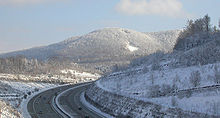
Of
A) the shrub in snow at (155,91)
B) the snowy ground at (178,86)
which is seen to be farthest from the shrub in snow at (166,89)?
the shrub in snow at (155,91)

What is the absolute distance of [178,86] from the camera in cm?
4953

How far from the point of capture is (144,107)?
45469mm

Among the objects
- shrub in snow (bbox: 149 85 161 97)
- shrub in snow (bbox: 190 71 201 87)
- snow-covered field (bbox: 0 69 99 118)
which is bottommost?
snow-covered field (bbox: 0 69 99 118)

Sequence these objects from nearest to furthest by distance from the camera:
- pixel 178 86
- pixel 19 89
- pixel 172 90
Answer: pixel 172 90, pixel 178 86, pixel 19 89

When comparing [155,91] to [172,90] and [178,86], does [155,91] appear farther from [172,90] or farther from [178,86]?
[178,86]

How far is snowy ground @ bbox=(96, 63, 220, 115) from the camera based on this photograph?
125 feet

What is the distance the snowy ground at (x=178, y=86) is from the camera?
38.1 meters

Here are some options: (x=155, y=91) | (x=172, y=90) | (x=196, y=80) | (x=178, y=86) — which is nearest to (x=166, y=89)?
(x=172, y=90)

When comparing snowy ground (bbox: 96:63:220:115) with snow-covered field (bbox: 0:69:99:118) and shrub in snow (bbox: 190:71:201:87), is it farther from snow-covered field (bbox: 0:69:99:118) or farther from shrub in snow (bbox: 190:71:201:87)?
snow-covered field (bbox: 0:69:99:118)

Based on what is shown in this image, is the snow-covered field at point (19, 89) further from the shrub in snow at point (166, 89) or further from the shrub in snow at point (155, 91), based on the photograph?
the shrub in snow at point (166, 89)

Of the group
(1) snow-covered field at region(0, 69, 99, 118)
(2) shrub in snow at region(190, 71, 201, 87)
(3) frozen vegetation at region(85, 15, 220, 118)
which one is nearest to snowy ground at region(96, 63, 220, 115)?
(3) frozen vegetation at region(85, 15, 220, 118)

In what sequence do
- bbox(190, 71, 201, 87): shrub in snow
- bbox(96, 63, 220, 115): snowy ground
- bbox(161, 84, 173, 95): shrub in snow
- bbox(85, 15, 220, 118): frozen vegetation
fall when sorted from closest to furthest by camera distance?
bbox(96, 63, 220, 115): snowy ground, bbox(85, 15, 220, 118): frozen vegetation, bbox(190, 71, 201, 87): shrub in snow, bbox(161, 84, 173, 95): shrub in snow

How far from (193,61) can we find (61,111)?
2707cm

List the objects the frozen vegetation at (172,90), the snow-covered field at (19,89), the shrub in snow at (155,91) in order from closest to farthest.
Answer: the frozen vegetation at (172,90)
the shrub in snow at (155,91)
the snow-covered field at (19,89)
